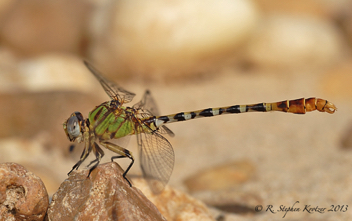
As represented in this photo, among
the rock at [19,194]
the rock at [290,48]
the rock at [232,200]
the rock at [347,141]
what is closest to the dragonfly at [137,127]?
the rock at [19,194]

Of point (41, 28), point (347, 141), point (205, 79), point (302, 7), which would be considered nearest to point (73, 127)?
point (347, 141)

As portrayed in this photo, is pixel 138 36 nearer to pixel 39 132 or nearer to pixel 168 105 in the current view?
pixel 168 105

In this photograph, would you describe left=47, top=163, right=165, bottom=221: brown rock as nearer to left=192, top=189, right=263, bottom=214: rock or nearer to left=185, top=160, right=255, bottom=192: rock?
left=192, top=189, right=263, bottom=214: rock

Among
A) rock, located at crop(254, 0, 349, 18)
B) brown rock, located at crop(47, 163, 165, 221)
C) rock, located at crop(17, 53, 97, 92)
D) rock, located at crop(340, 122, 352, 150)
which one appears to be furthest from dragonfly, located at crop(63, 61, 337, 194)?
rock, located at crop(254, 0, 349, 18)

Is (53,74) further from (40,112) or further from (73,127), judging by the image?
(73,127)

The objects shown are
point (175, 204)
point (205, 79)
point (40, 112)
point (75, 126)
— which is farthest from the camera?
point (205, 79)
